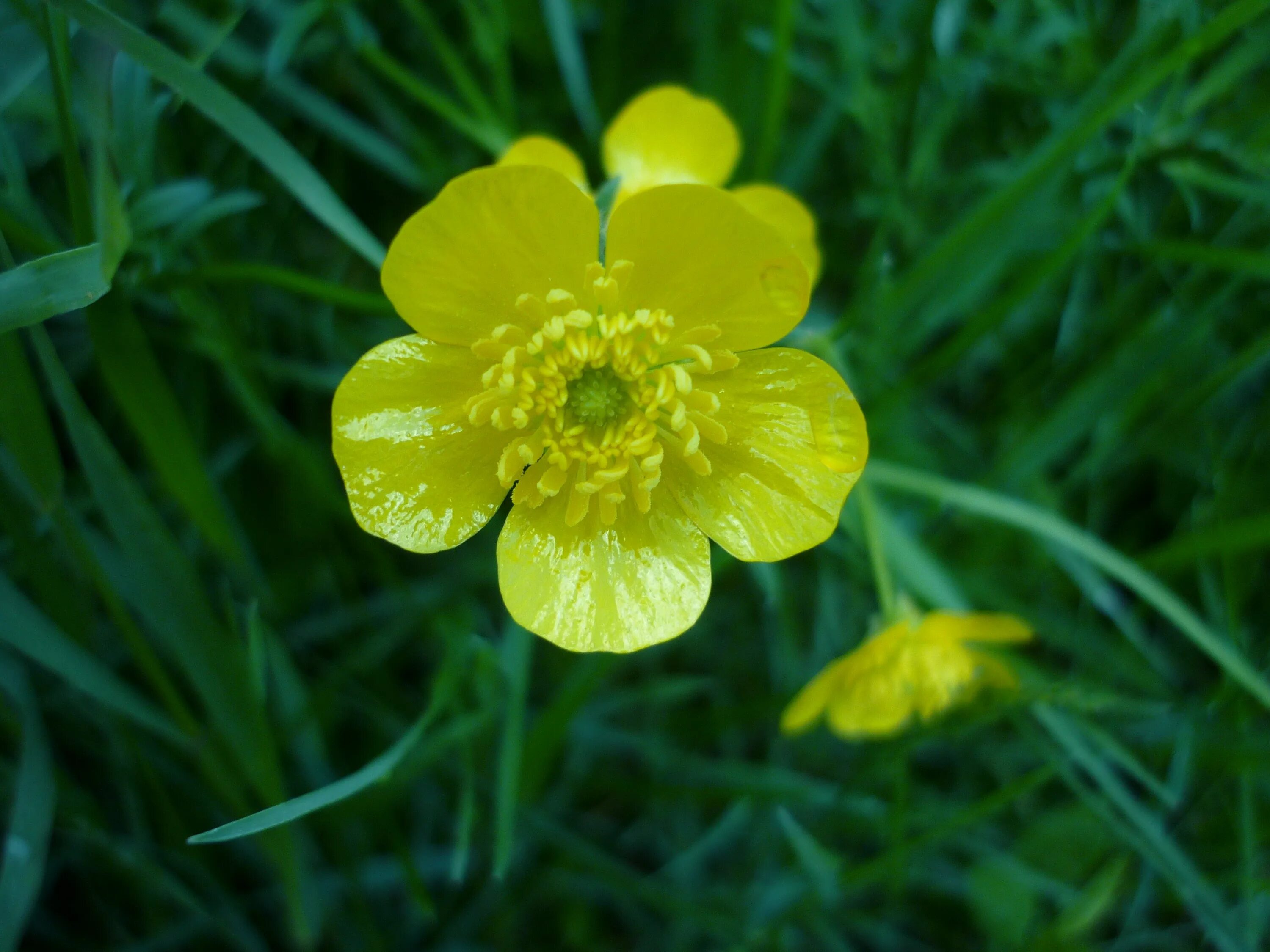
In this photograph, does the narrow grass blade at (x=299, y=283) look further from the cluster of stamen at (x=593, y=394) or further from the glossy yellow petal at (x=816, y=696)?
the glossy yellow petal at (x=816, y=696)

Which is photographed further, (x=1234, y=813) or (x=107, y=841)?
(x=1234, y=813)

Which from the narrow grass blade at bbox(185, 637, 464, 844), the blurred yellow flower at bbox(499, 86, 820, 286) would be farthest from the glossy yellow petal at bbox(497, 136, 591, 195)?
the narrow grass blade at bbox(185, 637, 464, 844)

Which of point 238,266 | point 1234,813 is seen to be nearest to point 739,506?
point 238,266

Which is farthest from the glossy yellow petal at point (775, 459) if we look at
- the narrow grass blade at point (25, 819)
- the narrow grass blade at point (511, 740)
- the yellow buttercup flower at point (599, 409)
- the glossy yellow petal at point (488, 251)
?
the narrow grass blade at point (25, 819)

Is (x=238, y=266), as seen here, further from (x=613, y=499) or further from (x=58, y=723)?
(x=58, y=723)

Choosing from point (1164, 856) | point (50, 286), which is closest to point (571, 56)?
point (50, 286)

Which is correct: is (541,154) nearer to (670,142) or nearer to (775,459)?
(670,142)

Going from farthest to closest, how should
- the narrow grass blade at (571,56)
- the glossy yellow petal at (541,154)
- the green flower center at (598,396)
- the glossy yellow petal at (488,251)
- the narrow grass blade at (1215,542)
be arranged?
1. the narrow grass blade at (571,56)
2. the narrow grass blade at (1215,542)
3. the glossy yellow petal at (541,154)
4. the green flower center at (598,396)
5. the glossy yellow petal at (488,251)
